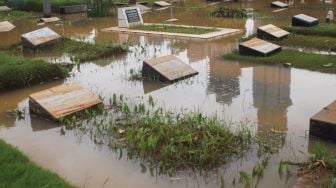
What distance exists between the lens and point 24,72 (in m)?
9.25

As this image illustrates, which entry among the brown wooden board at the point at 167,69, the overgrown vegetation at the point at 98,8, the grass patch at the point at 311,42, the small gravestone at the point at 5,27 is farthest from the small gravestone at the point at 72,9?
the brown wooden board at the point at 167,69

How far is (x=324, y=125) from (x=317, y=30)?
8.35 metres

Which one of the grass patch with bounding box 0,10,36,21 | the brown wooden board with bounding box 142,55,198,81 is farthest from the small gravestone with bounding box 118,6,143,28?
the brown wooden board with bounding box 142,55,198,81

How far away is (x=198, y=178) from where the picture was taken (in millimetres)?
5191

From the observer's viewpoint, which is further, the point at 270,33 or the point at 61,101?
the point at 270,33

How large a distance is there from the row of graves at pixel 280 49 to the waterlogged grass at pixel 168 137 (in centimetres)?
90

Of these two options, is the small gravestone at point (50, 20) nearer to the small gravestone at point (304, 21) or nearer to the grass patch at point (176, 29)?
the grass patch at point (176, 29)

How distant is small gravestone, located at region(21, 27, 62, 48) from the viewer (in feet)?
40.6

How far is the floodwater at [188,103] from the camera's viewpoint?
5320mm

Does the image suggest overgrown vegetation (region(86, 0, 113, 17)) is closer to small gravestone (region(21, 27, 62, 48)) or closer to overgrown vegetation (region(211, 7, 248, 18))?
overgrown vegetation (region(211, 7, 248, 18))

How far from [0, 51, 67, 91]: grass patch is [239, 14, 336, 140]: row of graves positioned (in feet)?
14.3

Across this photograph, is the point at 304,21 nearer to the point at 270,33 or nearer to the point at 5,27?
the point at 270,33

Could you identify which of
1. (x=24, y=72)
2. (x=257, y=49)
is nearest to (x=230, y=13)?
(x=257, y=49)

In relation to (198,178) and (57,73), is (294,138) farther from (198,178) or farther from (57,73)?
(57,73)
